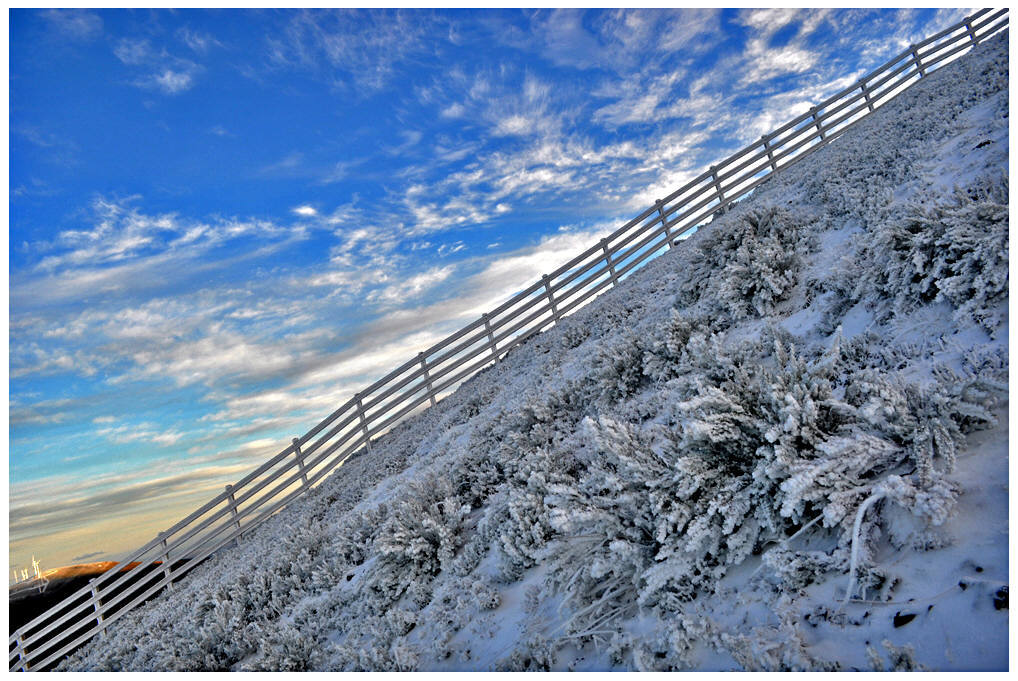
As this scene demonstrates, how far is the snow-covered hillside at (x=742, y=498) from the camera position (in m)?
3.01

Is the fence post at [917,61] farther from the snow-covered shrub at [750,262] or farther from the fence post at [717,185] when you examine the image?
the snow-covered shrub at [750,262]

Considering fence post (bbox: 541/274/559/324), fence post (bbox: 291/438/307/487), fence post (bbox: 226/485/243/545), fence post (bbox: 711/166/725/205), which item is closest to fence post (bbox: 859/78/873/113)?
fence post (bbox: 711/166/725/205)

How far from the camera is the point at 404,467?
11.5 meters

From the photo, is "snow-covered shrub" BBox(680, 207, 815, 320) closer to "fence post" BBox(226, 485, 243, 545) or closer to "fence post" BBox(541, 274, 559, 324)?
"fence post" BBox(541, 274, 559, 324)

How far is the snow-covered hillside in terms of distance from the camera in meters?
3.01

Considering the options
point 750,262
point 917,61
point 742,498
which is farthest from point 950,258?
point 917,61

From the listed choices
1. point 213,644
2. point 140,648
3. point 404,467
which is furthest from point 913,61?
point 140,648

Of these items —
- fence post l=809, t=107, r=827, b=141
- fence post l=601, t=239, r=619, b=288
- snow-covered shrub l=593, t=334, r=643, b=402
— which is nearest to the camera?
snow-covered shrub l=593, t=334, r=643, b=402

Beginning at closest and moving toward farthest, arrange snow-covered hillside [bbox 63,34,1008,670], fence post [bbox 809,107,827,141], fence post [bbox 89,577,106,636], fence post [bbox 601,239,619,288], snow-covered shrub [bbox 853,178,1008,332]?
snow-covered hillside [bbox 63,34,1008,670]
snow-covered shrub [bbox 853,178,1008,332]
fence post [bbox 89,577,106,636]
fence post [bbox 601,239,619,288]
fence post [bbox 809,107,827,141]

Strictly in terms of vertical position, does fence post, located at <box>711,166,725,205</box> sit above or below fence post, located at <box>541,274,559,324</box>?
above

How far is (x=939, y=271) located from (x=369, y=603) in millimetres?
6472

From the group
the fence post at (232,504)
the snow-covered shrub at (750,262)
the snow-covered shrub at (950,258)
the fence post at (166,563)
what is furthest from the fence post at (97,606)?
the snow-covered shrub at (950,258)

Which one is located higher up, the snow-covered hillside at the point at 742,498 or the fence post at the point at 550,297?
the fence post at the point at 550,297
